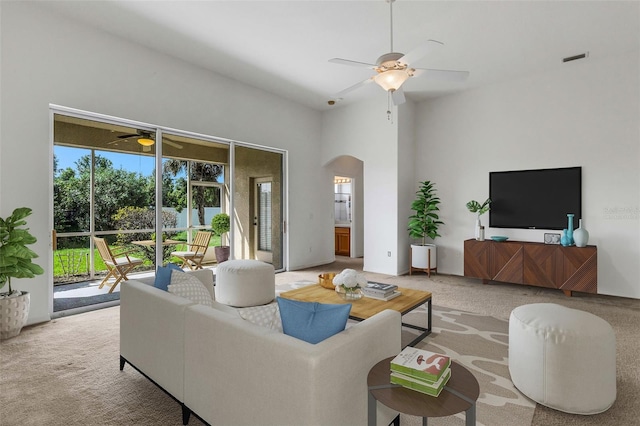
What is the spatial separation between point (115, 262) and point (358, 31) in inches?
167

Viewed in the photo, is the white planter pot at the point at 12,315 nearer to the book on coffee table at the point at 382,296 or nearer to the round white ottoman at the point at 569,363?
the book on coffee table at the point at 382,296

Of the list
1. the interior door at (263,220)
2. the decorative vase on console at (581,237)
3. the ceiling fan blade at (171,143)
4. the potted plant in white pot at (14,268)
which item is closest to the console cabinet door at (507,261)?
the decorative vase on console at (581,237)

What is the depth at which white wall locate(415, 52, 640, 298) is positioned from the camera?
4.63m

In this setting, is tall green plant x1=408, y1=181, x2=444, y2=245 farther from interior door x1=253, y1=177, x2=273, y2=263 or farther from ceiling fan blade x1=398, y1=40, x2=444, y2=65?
ceiling fan blade x1=398, y1=40, x2=444, y2=65

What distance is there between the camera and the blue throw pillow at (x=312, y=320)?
4.94 feet

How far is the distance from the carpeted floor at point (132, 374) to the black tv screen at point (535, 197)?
143 centimetres

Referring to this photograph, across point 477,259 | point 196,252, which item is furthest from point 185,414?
Answer: point 477,259

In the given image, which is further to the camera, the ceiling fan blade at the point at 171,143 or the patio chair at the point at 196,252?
the patio chair at the point at 196,252

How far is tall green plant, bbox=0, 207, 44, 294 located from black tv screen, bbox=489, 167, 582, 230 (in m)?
6.37

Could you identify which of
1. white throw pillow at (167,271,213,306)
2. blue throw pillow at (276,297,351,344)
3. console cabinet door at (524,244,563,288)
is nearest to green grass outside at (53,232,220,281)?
white throw pillow at (167,271,213,306)

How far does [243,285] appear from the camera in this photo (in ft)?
13.3

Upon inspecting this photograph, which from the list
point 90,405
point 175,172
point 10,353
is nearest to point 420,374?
point 90,405

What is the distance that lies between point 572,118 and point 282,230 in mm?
5202

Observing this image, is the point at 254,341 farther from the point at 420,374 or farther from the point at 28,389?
the point at 28,389
